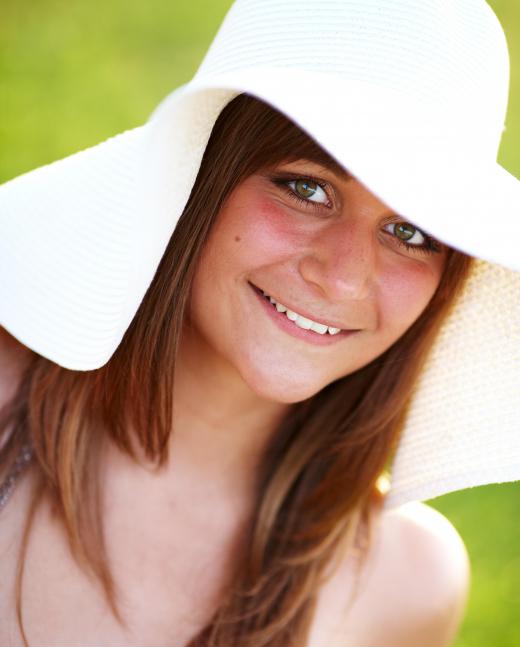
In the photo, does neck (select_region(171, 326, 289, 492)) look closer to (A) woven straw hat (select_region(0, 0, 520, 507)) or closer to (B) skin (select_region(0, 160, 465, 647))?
(B) skin (select_region(0, 160, 465, 647))

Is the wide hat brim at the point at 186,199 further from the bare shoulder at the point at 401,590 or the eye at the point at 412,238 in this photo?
the bare shoulder at the point at 401,590

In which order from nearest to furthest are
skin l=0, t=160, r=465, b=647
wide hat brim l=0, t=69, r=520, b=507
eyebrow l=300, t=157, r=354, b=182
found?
1. wide hat brim l=0, t=69, r=520, b=507
2. eyebrow l=300, t=157, r=354, b=182
3. skin l=0, t=160, r=465, b=647

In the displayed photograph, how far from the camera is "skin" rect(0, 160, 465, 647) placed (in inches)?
79.2

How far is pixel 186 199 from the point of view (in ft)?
5.99

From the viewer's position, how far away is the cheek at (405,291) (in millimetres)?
2098

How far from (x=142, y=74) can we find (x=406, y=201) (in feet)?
15.6

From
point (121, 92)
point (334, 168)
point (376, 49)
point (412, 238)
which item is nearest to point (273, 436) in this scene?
point (412, 238)

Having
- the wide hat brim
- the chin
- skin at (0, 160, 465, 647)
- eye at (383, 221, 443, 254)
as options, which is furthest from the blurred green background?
eye at (383, 221, 443, 254)

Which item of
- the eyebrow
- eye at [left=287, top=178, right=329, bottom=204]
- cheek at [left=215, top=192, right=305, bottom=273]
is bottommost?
cheek at [left=215, top=192, right=305, bottom=273]

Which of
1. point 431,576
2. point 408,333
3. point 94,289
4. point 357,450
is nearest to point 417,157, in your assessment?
point 94,289

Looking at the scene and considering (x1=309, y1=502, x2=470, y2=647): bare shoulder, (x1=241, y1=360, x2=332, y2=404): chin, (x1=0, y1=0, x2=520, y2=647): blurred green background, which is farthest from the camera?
(x1=0, y1=0, x2=520, y2=647): blurred green background

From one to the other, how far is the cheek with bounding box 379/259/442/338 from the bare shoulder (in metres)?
0.71

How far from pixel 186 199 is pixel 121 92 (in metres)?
4.16

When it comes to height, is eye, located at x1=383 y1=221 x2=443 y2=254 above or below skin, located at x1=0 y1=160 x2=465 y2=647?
above
